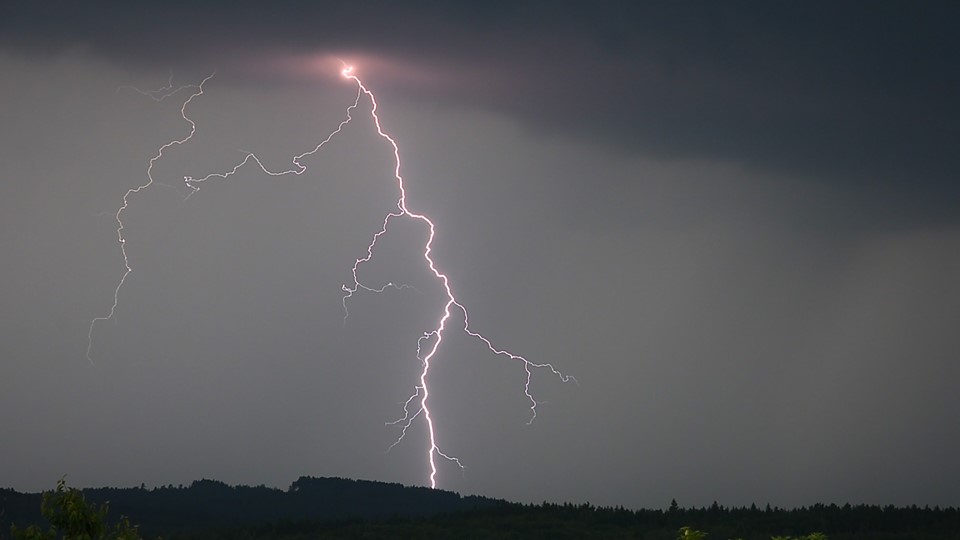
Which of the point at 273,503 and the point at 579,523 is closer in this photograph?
the point at 579,523

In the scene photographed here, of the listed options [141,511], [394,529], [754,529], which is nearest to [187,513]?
[141,511]

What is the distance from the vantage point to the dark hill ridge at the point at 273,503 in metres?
152

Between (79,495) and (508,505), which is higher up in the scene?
(508,505)

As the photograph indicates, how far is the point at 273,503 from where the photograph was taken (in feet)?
572

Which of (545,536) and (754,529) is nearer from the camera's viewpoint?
(754,529)

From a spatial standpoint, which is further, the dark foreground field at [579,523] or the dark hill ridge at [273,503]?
the dark hill ridge at [273,503]

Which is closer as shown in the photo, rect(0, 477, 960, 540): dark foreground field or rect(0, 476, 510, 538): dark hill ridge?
rect(0, 477, 960, 540): dark foreground field

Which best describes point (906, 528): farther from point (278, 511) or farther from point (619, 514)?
point (278, 511)

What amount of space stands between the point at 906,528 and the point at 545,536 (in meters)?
27.8

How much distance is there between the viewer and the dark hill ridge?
152 meters

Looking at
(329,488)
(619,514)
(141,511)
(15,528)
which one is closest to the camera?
(15,528)

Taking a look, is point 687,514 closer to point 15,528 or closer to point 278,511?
point 278,511

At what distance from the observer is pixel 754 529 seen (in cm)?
10025

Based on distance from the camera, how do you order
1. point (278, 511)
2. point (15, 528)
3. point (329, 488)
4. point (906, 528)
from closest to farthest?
point (15, 528)
point (906, 528)
point (278, 511)
point (329, 488)
